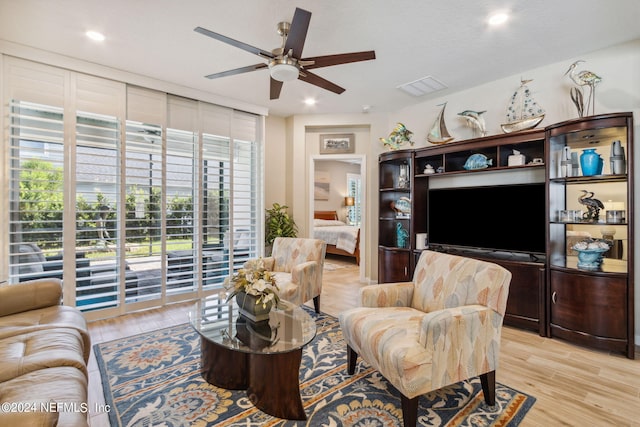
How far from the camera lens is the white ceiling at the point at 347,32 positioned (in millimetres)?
2422

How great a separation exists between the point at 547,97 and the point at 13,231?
5.69m

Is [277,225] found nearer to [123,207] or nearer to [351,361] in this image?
[123,207]

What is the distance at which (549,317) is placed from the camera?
3.05 meters

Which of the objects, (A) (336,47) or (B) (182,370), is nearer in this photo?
(B) (182,370)

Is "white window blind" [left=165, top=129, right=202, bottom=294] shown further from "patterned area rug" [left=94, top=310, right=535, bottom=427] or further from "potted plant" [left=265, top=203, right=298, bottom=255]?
"patterned area rug" [left=94, top=310, right=535, bottom=427]

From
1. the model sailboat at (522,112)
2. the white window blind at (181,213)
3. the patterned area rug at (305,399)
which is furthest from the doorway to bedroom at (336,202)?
the patterned area rug at (305,399)

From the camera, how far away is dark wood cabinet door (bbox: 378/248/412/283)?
4355 mm

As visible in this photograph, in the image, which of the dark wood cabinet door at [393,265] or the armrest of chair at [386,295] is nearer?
the armrest of chair at [386,295]

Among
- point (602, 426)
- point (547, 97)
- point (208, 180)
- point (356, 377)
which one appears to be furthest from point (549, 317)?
point (208, 180)

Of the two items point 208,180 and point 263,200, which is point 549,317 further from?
point 208,180

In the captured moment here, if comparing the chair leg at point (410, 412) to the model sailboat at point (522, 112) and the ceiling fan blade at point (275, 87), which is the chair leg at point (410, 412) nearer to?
the ceiling fan blade at point (275, 87)

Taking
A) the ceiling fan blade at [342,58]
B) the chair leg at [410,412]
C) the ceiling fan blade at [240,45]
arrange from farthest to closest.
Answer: the ceiling fan blade at [342,58] < the ceiling fan blade at [240,45] < the chair leg at [410,412]

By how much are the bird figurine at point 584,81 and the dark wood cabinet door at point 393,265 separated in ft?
8.22

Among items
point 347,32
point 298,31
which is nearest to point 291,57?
point 298,31
